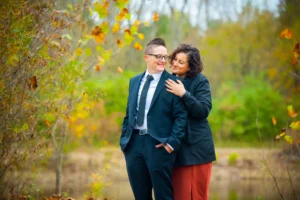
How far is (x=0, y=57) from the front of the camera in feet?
15.3

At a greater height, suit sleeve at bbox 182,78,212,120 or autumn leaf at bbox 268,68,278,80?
autumn leaf at bbox 268,68,278,80

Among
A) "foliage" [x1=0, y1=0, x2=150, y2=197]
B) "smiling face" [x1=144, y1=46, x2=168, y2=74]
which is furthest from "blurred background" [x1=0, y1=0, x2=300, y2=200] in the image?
"smiling face" [x1=144, y1=46, x2=168, y2=74]

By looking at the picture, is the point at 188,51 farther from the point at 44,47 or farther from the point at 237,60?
the point at 237,60

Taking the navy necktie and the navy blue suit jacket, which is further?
the navy necktie

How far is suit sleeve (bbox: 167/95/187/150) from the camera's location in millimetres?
3879

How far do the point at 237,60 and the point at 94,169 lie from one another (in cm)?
776

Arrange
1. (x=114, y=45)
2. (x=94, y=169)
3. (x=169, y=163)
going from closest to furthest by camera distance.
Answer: (x=169, y=163), (x=114, y=45), (x=94, y=169)

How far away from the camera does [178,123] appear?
392 centimetres

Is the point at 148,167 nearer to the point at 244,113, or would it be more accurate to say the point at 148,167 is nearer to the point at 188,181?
the point at 188,181

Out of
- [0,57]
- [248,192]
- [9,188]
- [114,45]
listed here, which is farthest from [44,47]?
[248,192]

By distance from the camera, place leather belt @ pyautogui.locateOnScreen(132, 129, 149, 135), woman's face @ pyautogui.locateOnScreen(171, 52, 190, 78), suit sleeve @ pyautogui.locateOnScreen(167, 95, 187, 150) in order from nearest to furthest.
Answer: suit sleeve @ pyautogui.locateOnScreen(167, 95, 187, 150)
leather belt @ pyautogui.locateOnScreen(132, 129, 149, 135)
woman's face @ pyautogui.locateOnScreen(171, 52, 190, 78)

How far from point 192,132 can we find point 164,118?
0.30m

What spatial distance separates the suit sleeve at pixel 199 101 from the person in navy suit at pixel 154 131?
68mm

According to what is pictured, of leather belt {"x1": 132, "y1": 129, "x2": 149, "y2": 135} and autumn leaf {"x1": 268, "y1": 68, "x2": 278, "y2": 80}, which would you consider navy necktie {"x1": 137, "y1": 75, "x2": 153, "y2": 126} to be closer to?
leather belt {"x1": 132, "y1": 129, "x2": 149, "y2": 135}
